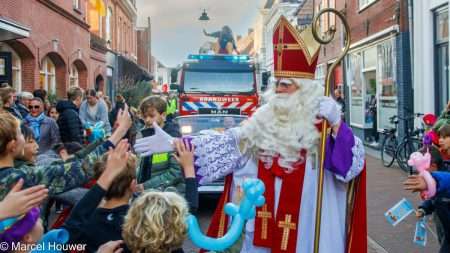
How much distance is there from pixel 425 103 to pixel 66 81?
12217mm

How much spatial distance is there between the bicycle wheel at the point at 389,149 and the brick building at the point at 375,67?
65 cm

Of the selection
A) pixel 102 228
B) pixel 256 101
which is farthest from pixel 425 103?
pixel 102 228

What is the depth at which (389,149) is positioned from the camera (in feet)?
45.0

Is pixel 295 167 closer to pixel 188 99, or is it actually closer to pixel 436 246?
pixel 436 246

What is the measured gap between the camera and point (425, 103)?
12.9 meters

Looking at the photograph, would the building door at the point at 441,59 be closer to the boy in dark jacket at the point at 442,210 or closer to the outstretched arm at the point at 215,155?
the boy in dark jacket at the point at 442,210

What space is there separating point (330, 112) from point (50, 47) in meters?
15.1

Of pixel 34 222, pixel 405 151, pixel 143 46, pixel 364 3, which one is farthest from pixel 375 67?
pixel 143 46

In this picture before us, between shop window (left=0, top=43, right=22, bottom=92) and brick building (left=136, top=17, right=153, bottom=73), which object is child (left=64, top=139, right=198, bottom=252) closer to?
shop window (left=0, top=43, right=22, bottom=92)

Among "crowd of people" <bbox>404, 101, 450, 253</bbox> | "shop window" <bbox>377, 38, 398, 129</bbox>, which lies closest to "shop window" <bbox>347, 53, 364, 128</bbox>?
"shop window" <bbox>377, 38, 398, 129</bbox>

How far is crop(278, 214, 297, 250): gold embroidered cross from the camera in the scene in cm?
343

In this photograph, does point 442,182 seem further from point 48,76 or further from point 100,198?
point 48,76

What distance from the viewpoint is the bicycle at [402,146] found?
39.1 feet

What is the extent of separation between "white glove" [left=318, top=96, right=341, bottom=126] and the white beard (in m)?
0.10
